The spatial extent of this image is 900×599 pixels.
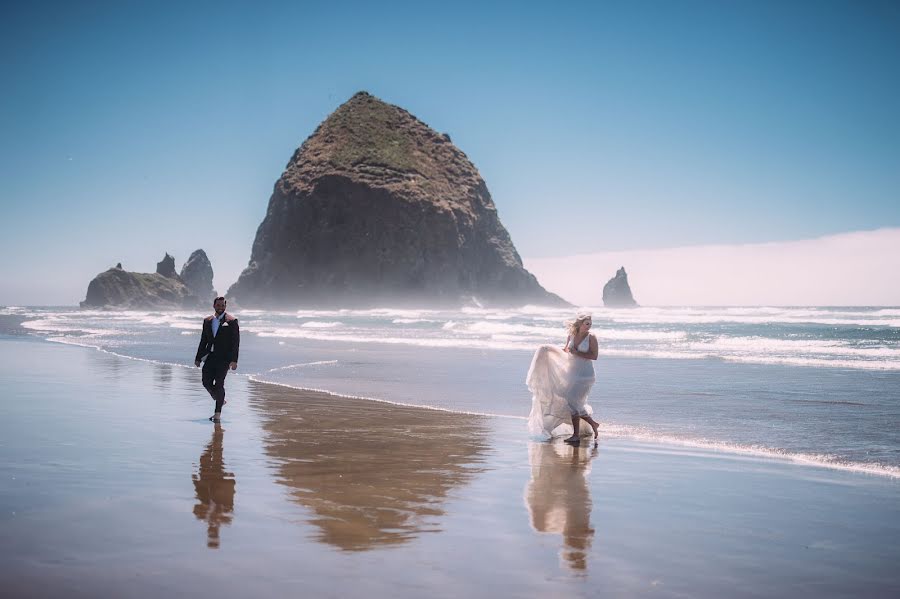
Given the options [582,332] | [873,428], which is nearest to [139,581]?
[582,332]

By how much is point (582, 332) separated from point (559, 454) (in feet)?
5.79

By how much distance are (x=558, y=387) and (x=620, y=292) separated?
542 feet

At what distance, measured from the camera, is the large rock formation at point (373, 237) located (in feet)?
351

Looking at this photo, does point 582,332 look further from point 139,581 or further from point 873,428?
point 139,581

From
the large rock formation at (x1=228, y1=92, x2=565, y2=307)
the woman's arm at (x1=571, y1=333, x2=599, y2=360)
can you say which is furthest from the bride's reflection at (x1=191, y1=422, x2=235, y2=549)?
the large rock formation at (x1=228, y1=92, x2=565, y2=307)

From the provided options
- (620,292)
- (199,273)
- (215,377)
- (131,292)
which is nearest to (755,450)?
(215,377)

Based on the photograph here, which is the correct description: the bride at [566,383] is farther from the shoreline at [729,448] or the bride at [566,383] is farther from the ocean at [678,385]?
the ocean at [678,385]

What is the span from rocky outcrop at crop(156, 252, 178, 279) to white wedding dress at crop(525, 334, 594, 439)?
528ft

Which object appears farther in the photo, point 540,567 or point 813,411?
point 813,411

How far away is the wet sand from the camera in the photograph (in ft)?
12.9

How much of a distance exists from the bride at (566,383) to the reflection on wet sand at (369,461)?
862 millimetres

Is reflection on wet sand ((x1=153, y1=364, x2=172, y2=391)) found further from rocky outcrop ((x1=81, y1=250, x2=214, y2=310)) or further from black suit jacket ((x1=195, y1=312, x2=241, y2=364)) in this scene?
rocky outcrop ((x1=81, y1=250, x2=214, y2=310))

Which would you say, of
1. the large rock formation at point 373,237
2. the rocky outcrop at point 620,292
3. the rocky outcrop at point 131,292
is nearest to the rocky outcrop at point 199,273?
the rocky outcrop at point 131,292

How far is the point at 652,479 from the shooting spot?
6.66 metres
